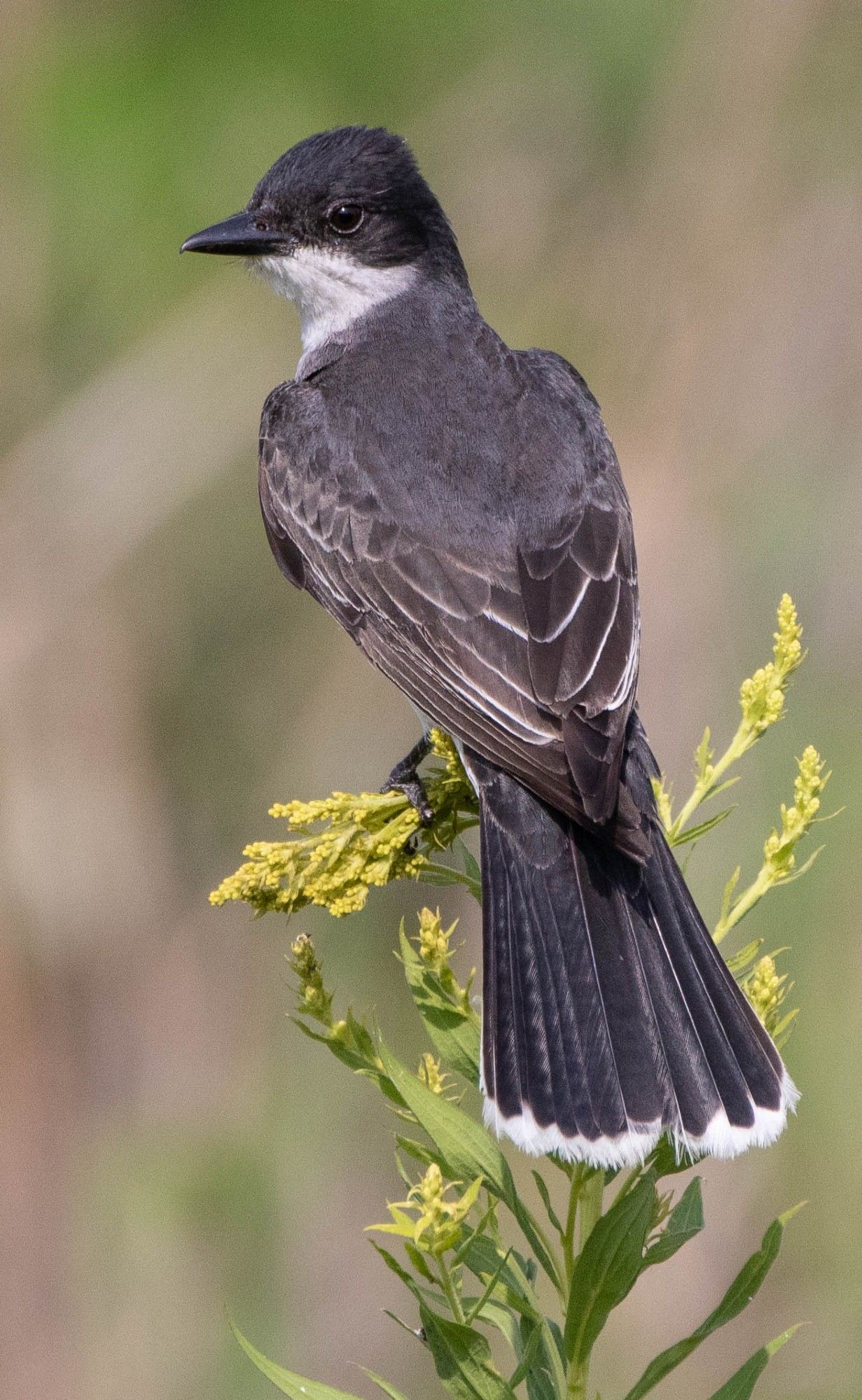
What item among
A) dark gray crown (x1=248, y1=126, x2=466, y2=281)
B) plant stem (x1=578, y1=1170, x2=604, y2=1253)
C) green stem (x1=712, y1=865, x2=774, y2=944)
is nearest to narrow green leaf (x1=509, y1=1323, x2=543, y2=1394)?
plant stem (x1=578, y1=1170, x2=604, y2=1253)

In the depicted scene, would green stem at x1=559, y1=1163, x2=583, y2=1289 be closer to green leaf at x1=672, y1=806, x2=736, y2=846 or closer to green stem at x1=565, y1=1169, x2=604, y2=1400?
green stem at x1=565, y1=1169, x2=604, y2=1400

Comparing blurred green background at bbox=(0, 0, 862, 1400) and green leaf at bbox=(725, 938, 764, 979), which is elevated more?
blurred green background at bbox=(0, 0, 862, 1400)

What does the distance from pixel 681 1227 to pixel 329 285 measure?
3256 millimetres

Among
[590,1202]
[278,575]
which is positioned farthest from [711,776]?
[278,575]

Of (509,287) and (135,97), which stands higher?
(135,97)

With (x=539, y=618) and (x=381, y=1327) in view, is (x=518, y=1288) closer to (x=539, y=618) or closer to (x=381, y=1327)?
(x=539, y=618)

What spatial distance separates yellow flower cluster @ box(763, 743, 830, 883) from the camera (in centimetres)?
240

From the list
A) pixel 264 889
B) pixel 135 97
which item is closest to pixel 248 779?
pixel 135 97

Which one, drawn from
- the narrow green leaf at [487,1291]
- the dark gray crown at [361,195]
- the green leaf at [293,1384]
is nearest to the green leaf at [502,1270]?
the narrow green leaf at [487,1291]

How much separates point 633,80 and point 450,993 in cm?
424

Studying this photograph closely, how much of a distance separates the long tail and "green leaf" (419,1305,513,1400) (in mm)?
492

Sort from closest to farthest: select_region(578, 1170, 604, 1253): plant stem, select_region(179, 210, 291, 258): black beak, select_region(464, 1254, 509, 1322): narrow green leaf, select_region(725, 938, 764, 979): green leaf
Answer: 1. select_region(464, 1254, 509, 1322): narrow green leaf
2. select_region(578, 1170, 604, 1253): plant stem
3. select_region(725, 938, 764, 979): green leaf
4. select_region(179, 210, 291, 258): black beak

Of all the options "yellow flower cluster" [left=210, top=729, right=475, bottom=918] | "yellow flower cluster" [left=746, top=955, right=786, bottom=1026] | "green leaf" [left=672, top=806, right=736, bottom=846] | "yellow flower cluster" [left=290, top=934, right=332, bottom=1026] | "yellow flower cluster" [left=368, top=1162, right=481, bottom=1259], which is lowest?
"yellow flower cluster" [left=746, top=955, right=786, bottom=1026]

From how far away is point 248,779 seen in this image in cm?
582
